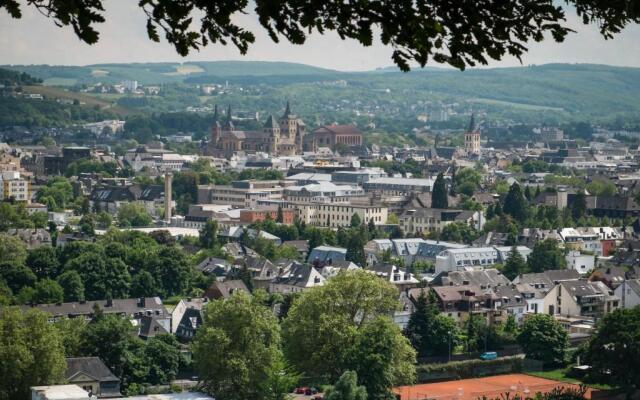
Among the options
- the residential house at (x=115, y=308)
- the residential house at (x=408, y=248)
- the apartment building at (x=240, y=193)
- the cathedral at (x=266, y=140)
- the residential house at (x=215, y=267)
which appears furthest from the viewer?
the cathedral at (x=266, y=140)

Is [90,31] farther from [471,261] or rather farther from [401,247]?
[401,247]

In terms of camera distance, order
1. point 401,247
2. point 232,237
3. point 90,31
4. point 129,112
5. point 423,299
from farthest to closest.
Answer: point 129,112
point 232,237
point 401,247
point 423,299
point 90,31

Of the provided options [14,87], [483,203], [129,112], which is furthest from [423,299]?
[129,112]

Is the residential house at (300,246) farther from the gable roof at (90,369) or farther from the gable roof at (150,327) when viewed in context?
the gable roof at (90,369)

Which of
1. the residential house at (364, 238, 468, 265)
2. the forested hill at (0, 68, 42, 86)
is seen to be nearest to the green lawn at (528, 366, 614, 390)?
the residential house at (364, 238, 468, 265)

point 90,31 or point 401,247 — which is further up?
point 90,31

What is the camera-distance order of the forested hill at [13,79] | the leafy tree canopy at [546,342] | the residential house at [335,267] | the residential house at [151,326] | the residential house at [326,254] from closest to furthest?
the leafy tree canopy at [546,342] < the residential house at [151,326] < the residential house at [335,267] < the residential house at [326,254] < the forested hill at [13,79]

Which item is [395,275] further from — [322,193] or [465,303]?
[322,193]

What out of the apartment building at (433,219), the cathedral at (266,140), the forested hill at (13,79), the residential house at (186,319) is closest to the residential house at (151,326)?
the residential house at (186,319)
